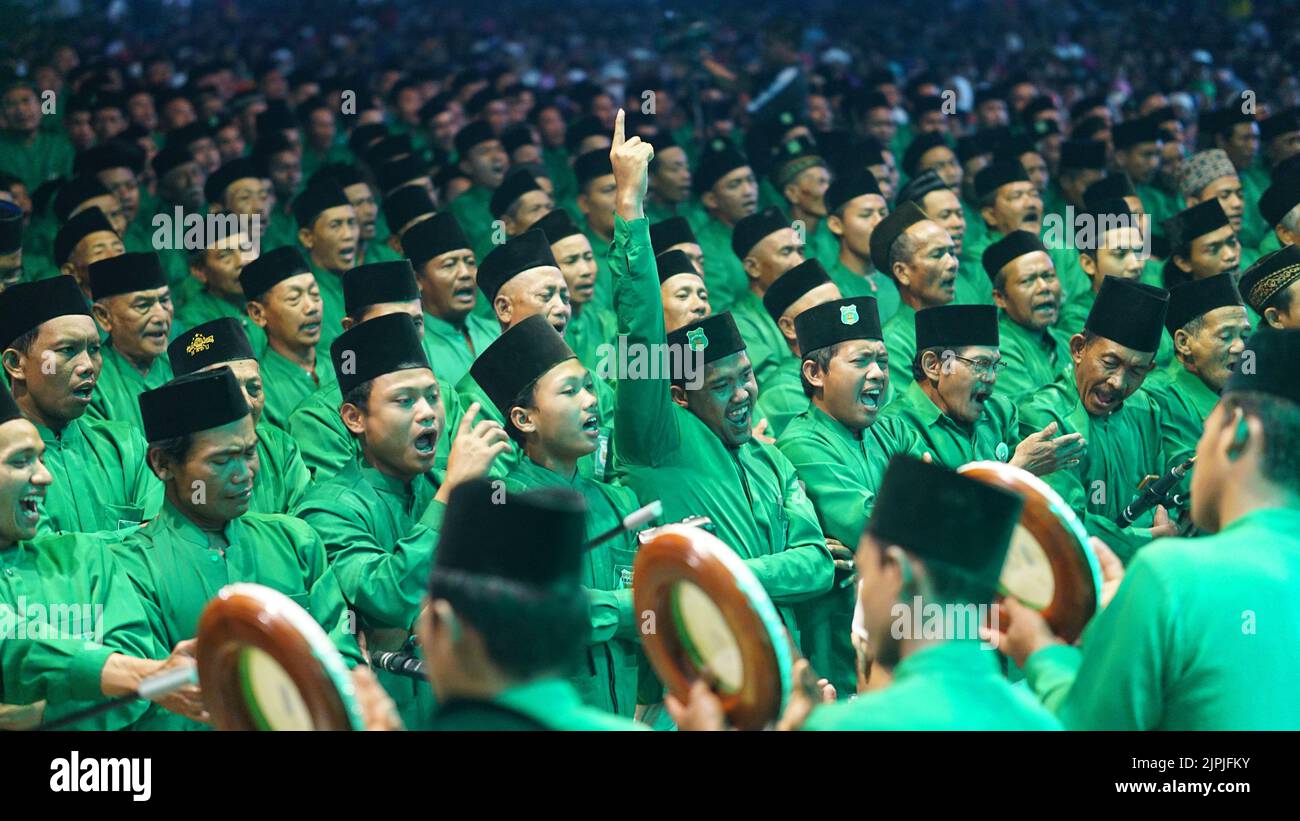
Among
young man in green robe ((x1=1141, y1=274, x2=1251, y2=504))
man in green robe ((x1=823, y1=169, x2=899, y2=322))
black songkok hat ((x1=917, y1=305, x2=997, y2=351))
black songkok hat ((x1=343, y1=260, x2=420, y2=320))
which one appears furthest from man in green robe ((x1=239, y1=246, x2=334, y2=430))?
young man in green robe ((x1=1141, y1=274, x2=1251, y2=504))

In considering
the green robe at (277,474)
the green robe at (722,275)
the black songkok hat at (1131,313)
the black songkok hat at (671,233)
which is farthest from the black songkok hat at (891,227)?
the green robe at (277,474)

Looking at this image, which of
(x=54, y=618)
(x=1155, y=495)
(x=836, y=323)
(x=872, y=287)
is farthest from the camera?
(x=872, y=287)

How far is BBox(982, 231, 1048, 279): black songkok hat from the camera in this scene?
734 cm

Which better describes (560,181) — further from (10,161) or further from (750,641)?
(750,641)

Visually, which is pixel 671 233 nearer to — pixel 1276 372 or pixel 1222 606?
pixel 1276 372

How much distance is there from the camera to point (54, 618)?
12.5ft

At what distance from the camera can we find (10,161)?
35.7 ft

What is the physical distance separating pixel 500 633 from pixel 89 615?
1.83 meters

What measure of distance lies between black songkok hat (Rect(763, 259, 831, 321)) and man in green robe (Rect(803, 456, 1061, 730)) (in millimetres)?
3745

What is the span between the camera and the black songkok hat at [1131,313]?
5828 millimetres

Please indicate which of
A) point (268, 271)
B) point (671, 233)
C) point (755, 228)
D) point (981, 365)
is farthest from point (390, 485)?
point (755, 228)

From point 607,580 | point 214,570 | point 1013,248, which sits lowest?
point 607,580

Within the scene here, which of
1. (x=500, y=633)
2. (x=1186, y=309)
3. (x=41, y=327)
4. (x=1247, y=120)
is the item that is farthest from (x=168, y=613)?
(x=1247, y=120)

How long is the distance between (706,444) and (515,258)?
174cm
